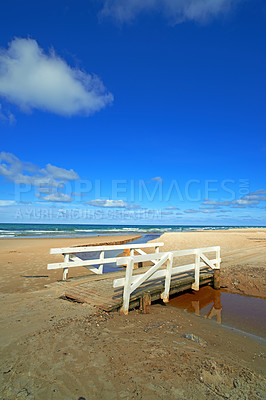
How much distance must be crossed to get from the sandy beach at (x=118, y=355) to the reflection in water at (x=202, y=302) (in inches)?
31.5

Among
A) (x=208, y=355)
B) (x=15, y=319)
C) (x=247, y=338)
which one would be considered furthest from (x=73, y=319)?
(x=247, y=338)

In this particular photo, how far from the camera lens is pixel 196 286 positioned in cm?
893

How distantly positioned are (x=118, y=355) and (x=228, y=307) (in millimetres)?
5247

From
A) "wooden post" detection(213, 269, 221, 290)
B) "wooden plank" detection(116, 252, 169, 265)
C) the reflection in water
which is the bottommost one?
the reflection in water

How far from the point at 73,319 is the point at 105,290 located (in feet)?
6.99

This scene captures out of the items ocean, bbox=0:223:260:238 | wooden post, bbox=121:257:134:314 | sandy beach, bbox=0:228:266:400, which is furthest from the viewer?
ocean, bbox=0:223:260:238

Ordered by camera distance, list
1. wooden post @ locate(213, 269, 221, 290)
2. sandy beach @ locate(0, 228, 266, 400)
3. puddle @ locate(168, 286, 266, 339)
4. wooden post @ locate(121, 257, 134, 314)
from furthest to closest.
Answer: wooden post @ locate(213, 269, 221, 290)
puddle @ locate(168, 286, 266, 339)
wooden post @ locate(121, 257, 134, 314)
sandy beach @ locate(0, 228, 266, 400)

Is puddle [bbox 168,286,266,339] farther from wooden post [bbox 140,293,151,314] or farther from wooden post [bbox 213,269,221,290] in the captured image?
wooden post [bbox 140,293,151,314]

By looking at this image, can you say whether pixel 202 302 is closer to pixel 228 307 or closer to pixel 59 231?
pixel 228 307

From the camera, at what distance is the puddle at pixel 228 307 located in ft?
20.7

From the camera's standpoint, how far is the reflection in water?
23.9 feet

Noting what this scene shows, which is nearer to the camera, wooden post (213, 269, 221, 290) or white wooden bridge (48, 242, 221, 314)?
white wooden bridge (48, 242, 221, 314)

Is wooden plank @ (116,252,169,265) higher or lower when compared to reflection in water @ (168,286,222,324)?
higher

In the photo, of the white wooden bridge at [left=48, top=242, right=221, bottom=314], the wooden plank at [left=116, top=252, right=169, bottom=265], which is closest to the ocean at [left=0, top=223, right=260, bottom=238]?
the white wooden bridge at [left=48, top=242, right=221, bottom=314]
